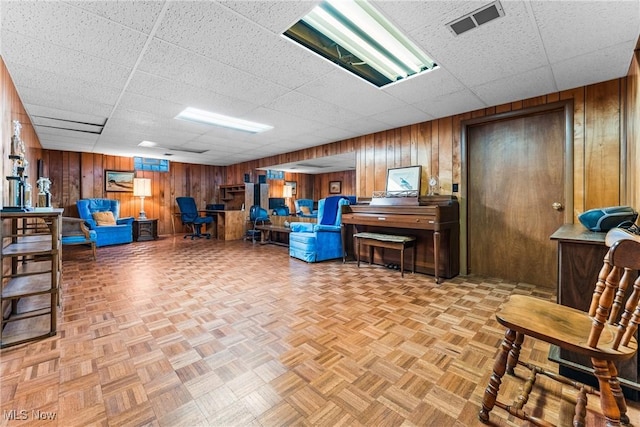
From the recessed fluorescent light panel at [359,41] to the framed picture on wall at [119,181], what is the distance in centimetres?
718

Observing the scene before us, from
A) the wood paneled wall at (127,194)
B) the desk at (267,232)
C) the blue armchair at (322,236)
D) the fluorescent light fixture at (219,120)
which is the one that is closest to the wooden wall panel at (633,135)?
the blue armchair at (322,236)

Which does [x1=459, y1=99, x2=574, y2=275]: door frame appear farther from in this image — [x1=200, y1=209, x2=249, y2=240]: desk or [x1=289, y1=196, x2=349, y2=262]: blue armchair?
[x1=200, y1=209, x2=249, y2=240]: desk

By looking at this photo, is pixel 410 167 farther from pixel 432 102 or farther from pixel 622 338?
pixel 622 338

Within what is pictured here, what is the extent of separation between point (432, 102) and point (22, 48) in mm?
3748

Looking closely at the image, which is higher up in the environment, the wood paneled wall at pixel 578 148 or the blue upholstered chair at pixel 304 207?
the wood paneled wall at pixel 578 148

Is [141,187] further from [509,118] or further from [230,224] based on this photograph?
[509,118]

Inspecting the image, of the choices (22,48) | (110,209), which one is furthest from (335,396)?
(110,209)

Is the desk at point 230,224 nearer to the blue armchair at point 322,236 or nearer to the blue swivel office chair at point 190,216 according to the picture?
the blue swivel office chair at point 190,216

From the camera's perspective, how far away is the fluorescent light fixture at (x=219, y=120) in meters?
3.64

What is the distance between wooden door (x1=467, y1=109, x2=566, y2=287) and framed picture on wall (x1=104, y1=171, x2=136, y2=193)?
26.0 feet

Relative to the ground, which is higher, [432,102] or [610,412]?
[432,102]

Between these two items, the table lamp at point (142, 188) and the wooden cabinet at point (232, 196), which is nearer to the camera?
the table lamp at point (142, 188)

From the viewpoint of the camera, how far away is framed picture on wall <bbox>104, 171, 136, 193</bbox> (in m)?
6.91

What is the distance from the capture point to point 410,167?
157 inches
